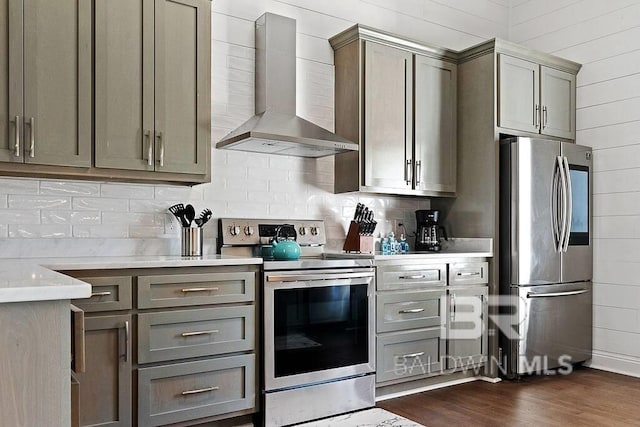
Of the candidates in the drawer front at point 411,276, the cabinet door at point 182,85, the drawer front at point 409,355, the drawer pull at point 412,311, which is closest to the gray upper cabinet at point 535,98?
the drawer front at point 411,276

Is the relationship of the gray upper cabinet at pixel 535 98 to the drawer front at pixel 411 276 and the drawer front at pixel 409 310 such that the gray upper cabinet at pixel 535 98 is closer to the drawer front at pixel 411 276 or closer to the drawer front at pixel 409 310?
the drawer front at pixel 411 276

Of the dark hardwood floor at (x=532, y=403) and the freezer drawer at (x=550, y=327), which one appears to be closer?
the dark hardwood floor at (x=532, y=403)

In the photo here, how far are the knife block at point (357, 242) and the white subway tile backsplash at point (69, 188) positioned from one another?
166cm

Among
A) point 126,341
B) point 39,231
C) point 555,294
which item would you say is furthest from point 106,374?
point 555,294

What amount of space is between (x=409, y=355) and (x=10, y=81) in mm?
2713

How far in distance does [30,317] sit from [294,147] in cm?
241

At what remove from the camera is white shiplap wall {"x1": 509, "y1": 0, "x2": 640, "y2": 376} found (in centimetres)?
426

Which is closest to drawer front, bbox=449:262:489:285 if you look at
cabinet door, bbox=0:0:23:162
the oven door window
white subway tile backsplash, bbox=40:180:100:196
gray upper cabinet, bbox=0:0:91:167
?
the oven door window

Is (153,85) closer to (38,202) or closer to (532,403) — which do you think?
(38,202)

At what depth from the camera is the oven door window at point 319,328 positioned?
10.2ft

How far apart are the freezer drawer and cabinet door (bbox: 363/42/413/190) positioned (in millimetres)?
1179

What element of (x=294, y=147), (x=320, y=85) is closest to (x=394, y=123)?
(x=320, y=85)

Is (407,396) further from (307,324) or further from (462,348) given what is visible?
(307,324)

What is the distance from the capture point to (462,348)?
12.9ft
